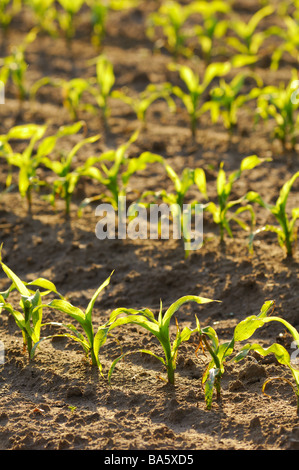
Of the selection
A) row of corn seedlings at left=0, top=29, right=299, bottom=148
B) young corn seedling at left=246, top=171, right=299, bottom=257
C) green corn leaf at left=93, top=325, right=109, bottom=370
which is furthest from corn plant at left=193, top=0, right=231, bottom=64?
green corn leaf at left=93, top=325, right=109, bottom=370

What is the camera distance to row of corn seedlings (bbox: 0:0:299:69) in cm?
531

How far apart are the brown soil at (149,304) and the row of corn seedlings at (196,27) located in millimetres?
902

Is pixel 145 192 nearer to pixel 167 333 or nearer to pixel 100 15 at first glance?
pixel 167 333

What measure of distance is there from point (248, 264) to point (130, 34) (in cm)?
378

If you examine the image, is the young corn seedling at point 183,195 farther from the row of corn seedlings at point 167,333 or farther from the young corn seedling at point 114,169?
the row of corn seedlings at point 167,333

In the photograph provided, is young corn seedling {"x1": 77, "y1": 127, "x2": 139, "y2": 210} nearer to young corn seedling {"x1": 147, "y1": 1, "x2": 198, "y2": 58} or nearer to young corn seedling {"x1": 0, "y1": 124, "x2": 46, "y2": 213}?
young corn seedling {"x1": 0, "y1": 124, "x2": 46, "y2": 213}

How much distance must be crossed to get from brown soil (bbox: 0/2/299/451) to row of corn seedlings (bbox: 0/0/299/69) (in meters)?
0.90

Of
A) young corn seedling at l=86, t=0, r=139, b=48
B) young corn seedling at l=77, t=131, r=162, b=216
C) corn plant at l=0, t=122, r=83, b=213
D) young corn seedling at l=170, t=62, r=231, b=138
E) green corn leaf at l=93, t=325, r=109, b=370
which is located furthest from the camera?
young corn seedling at l=86, t=0, r=139, b=48

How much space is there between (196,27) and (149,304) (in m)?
3.42

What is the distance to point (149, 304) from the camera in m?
2.93

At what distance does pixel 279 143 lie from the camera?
426cm

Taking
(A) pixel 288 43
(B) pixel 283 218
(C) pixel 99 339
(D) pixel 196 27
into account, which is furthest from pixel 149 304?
(D) pixel 196 27

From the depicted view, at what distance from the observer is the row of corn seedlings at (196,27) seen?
5312mm
